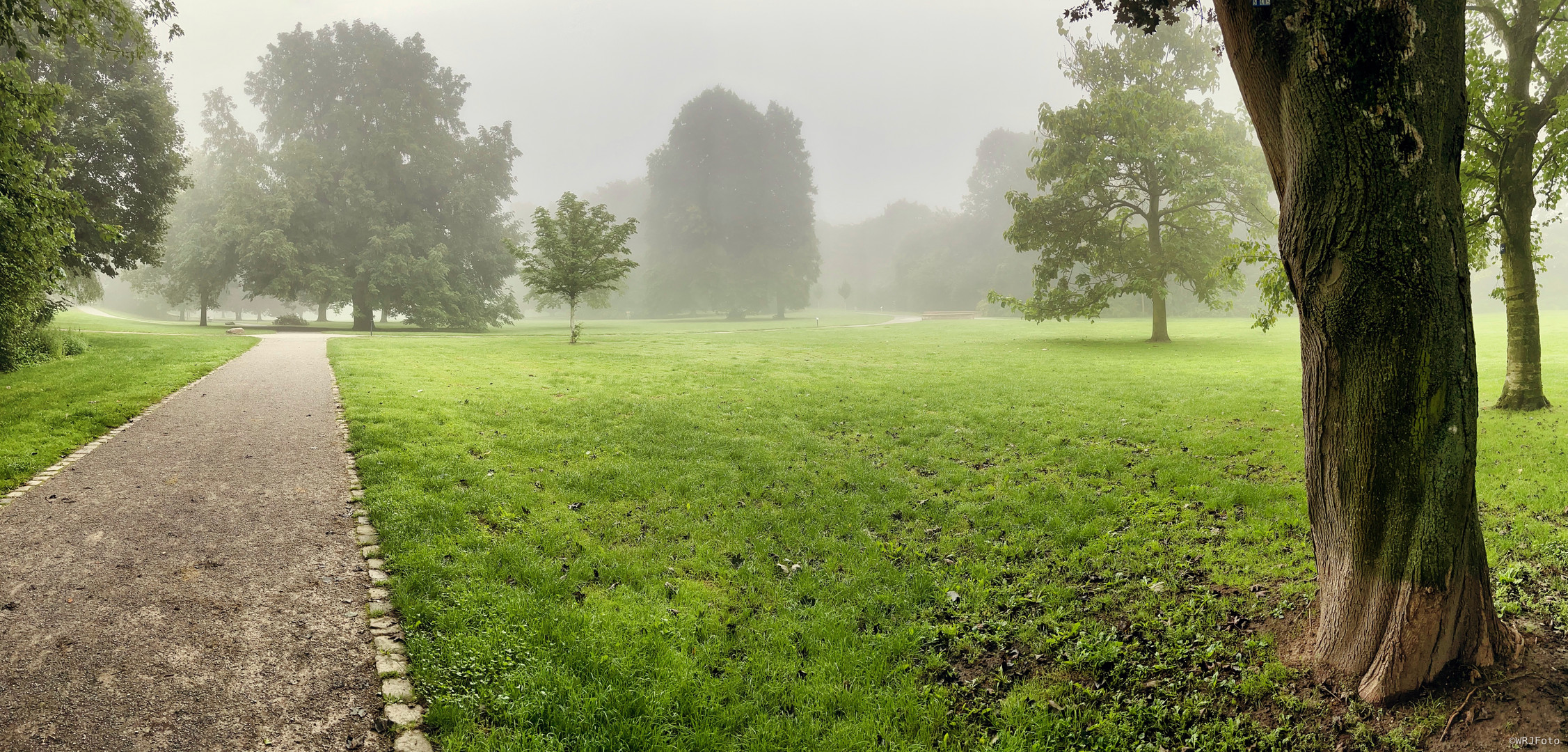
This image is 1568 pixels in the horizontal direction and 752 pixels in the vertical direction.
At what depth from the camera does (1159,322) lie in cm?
2523

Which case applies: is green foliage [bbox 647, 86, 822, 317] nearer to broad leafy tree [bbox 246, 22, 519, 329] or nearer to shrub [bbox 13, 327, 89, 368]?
broad leafy tree [bbox 246, 22, 519, 329]

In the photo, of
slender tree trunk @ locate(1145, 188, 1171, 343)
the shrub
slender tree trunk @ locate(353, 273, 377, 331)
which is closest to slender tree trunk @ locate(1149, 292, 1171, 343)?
slender tree trunk @ locate(1145, 188, 1171, 343)

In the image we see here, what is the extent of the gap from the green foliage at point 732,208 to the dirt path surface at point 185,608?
52.5 meters

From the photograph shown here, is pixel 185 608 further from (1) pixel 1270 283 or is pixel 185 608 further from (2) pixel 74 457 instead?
(1) pixel 1270 283

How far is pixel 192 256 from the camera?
36.7 m

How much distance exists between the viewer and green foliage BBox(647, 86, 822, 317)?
60562mm

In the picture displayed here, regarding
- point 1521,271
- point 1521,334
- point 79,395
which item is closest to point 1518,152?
point 1521,271

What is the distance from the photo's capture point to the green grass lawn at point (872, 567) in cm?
379

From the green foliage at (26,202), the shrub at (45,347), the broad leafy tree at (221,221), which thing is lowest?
the shrub at (45,347)

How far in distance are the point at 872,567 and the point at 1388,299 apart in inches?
157

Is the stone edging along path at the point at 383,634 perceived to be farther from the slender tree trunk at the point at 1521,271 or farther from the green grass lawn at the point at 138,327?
the green grass lawn at the point at 138,327

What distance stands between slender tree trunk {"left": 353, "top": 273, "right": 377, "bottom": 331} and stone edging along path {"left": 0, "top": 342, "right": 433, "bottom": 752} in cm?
3613

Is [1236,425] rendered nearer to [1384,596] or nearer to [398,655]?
[1384,596]

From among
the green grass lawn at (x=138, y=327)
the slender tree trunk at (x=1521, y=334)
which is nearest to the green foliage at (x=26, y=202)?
the green grass lawn at (x=138, y=327)
